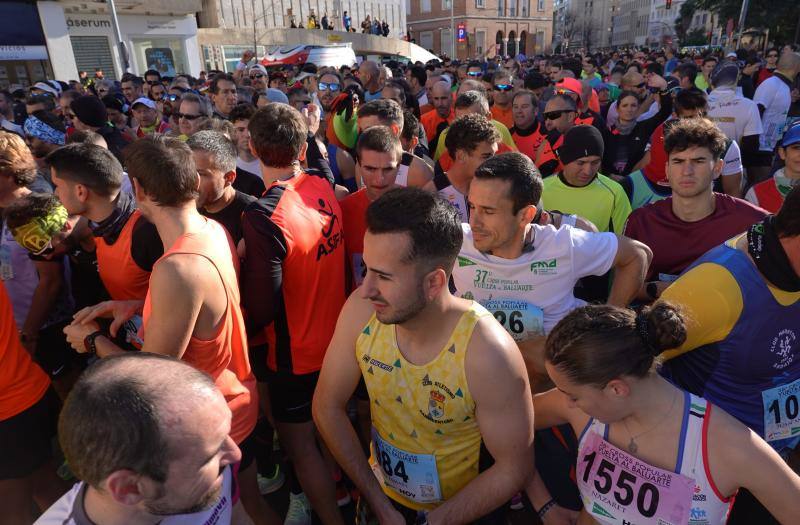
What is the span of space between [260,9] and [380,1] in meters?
14.5

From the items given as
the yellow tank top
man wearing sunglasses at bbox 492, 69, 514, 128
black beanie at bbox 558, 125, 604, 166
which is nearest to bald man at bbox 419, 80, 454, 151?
man wearing sunglasses at bbox 492, 69, 514, 128

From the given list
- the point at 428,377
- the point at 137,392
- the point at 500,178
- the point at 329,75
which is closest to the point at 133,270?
the point at 137,392

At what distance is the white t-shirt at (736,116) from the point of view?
211 inches

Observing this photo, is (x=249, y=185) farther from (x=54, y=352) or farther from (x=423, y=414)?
(x=423, y=414)

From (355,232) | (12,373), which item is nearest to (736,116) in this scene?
(355,232)

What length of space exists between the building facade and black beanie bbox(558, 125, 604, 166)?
56.9 meters

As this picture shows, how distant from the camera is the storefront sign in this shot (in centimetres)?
2094

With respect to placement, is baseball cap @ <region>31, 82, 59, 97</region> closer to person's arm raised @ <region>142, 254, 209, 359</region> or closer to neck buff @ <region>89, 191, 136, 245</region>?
neck buff @ <region>89, 191, 136, 245</region>

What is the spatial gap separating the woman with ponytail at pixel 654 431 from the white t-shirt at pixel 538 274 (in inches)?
32.5

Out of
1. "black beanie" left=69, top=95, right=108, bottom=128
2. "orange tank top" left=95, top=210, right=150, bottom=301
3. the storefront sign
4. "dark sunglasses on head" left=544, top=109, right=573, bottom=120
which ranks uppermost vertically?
the storefront sign

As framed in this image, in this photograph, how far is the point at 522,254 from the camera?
8.16 ft

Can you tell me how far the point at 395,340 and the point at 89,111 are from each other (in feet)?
17.6

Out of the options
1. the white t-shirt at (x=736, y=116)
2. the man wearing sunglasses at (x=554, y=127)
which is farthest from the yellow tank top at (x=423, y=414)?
the white t-shirt at (x=736, y=116)

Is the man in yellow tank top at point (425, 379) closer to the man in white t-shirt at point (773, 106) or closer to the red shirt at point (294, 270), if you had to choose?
→ the red shirt at point (294, 270)
